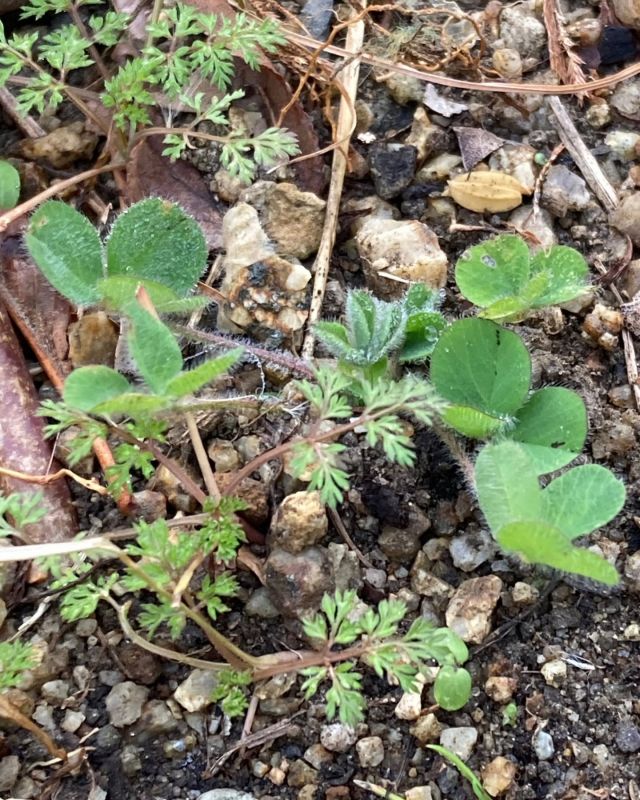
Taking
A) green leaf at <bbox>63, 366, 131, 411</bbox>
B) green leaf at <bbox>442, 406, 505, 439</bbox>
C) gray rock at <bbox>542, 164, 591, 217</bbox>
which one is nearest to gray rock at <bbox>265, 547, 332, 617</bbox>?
green leaf at <bbox>442, 406, 505, 439</bbox>

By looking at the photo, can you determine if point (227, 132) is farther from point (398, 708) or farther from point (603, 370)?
point (398, 708)

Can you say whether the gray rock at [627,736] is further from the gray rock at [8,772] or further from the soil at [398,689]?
the gray rock at [8,772]

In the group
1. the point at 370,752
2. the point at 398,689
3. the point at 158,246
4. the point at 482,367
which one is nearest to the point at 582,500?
the point at 482,367

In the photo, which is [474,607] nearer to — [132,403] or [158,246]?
[132,403]

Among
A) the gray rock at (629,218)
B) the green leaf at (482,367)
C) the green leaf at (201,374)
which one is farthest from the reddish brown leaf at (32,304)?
the gray rock at (629,218)

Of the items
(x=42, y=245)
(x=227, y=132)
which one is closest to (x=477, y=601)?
(x=42, y=245)

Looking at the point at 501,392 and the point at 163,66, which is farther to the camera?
the point at 163,66
